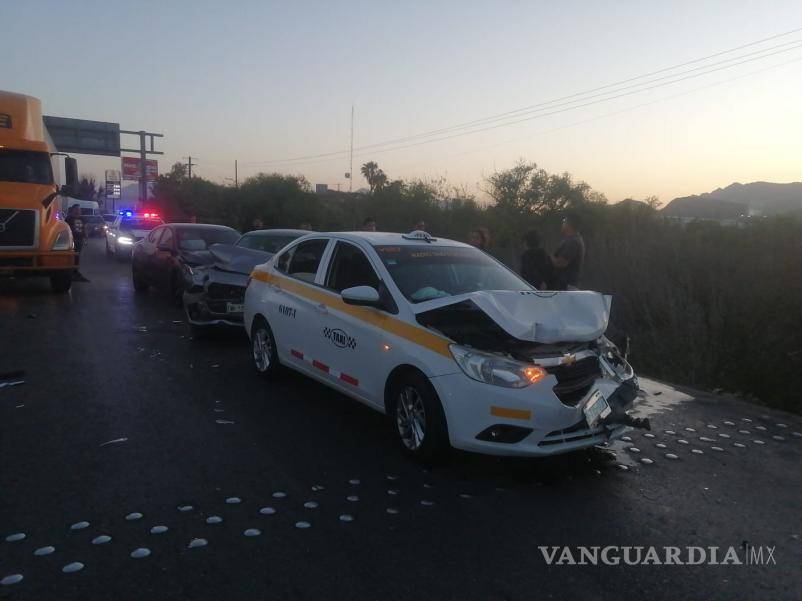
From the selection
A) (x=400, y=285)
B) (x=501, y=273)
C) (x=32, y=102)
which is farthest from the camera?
(x=32, y=102)

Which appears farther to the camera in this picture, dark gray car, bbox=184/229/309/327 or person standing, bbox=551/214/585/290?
dark gray car, bbox=184/229/309/327

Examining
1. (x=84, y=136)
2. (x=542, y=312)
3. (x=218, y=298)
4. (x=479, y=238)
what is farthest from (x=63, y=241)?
(x=84, y=136)

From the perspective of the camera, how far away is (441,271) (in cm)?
575

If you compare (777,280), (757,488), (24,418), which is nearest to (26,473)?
(24,418)

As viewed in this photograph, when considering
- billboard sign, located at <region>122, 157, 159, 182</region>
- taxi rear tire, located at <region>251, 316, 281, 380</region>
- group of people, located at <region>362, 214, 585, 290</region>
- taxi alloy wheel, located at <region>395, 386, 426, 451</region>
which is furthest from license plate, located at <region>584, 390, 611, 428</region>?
billboard sign, located at <region>122, 157, 159, 182</region>

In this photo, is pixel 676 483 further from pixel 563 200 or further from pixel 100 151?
pixel 100 151

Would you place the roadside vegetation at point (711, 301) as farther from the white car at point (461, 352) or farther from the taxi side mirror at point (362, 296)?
the taxi side mirror at point (362, 296)

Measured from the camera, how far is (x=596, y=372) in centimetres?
484

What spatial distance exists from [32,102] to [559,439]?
1385cm

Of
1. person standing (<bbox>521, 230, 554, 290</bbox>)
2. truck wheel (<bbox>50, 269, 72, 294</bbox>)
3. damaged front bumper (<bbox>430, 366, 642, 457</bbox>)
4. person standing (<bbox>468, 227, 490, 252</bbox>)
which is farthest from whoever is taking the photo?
truck wheel (<bbox>50, 269, 72, 294</bbox>)

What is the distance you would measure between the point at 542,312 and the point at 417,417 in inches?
47.2
